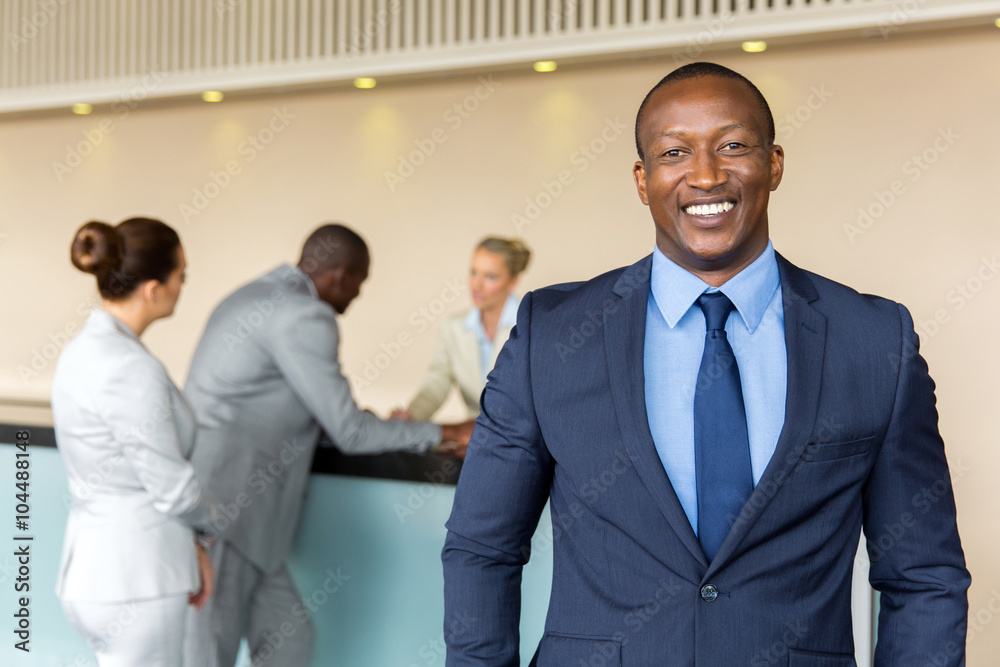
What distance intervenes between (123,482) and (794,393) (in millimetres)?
1756

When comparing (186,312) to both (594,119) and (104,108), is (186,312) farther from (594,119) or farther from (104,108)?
(594,119)

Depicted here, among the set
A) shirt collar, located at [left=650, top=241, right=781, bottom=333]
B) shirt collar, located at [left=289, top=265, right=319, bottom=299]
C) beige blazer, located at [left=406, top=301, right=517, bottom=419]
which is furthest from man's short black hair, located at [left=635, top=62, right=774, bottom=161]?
beige blazer, located at [left=406, top=301, right=517, bottom=419]

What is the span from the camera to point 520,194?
5.21m

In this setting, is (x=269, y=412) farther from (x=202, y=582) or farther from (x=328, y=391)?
(x=202, y=582)

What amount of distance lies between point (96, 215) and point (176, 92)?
177cm

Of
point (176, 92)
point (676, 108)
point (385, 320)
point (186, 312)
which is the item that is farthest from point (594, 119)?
point (676, 108)

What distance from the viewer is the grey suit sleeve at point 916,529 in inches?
42.6

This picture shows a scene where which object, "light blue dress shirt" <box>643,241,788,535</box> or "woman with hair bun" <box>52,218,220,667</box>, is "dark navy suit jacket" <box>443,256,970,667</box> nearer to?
"light blue dress shirt" <box>643,241,788,535</box>

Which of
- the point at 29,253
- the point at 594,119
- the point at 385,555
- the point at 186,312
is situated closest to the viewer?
the point at 385,555

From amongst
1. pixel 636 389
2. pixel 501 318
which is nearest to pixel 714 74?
pixel 636 389

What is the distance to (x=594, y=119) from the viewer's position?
499 centimetres

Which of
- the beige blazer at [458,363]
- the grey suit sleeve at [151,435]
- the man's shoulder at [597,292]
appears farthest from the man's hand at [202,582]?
the beige blazer at [458,363]

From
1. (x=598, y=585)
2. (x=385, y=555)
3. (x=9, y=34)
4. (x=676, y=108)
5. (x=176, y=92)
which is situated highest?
(x=9, y=34)

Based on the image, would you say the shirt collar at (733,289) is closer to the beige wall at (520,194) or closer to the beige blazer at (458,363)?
the beige blazer at (458,363)
